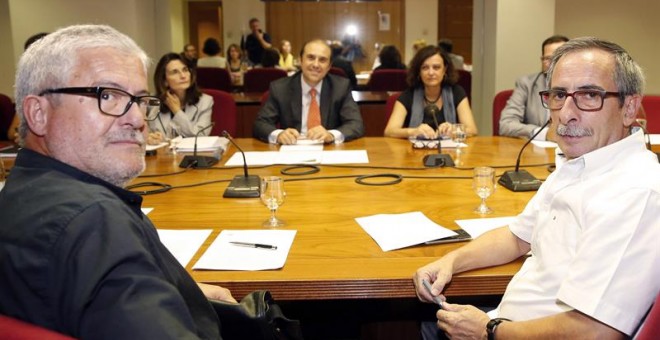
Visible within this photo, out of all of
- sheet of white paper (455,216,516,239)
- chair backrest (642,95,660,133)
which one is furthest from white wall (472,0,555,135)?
sheet of white paper (455,216,516,239)

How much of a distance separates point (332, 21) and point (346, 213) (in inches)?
401

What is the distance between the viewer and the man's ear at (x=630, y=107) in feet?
4.32


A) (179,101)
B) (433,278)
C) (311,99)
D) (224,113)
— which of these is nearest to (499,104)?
(311,99)

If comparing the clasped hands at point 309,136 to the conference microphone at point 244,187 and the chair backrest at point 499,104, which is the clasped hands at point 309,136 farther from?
the chair backrest at point 499,104

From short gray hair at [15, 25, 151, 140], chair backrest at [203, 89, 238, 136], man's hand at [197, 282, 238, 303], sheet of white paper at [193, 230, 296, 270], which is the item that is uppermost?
short gray hair at [15, 25, 151, 140]

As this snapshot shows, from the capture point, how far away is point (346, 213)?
1.89m

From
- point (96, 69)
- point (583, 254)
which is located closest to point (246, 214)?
point (96, 69)

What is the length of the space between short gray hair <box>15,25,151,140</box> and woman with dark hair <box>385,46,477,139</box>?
2.54 m

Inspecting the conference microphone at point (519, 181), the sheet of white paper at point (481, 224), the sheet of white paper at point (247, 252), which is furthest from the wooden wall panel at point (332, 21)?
the sheet of white paper at point (247, 252)

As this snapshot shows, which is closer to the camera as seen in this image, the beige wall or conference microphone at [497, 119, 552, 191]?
conference microphone at [497, 119, 552, 191]

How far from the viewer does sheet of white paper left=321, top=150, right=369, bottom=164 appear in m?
2.70

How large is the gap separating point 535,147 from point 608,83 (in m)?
1.70

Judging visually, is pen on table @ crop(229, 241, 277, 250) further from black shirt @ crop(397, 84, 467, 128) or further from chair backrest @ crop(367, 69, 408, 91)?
chair backrest @ crop(367, 69, 408, 91)

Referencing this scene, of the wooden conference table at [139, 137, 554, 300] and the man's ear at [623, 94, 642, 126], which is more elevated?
the man's ear at [623, 94, 642, 126]
